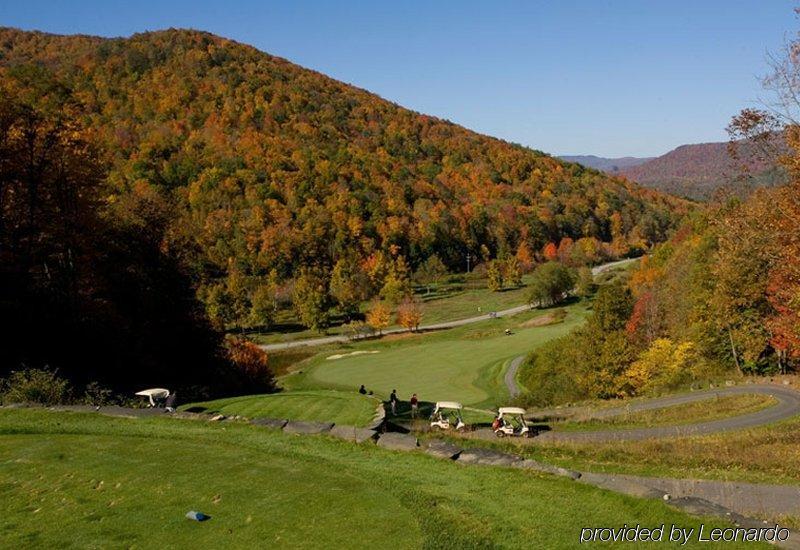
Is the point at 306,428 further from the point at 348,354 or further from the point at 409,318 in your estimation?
the point at 409,318

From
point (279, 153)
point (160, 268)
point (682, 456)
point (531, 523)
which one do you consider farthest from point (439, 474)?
point (279, 153)

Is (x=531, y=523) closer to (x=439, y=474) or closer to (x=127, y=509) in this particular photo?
(x=439, y=474)

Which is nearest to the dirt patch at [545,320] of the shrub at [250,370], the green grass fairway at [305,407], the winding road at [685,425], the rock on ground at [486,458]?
the shrub at [250,370]

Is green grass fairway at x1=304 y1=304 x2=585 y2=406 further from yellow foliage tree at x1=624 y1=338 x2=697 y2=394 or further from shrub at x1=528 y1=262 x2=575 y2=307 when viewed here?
shrub at x1=528 y1=262 x2=575 y2=307

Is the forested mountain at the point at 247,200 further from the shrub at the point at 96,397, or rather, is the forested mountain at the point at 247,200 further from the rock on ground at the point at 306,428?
the rock on ground at the point at 306,428

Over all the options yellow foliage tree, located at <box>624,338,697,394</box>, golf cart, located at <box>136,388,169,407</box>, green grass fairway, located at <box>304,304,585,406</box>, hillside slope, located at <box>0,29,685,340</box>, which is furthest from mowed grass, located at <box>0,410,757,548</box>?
hillside slope, located at <box>0,29,685,340</box>
